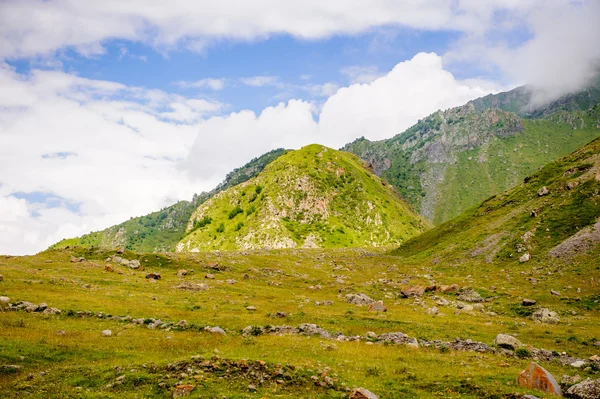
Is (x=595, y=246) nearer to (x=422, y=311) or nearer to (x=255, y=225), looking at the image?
(x=422, y=311)

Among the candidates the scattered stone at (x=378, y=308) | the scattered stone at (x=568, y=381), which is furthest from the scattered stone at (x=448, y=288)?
the scattered stone at (x=568, y=381)

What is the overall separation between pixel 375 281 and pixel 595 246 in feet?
124

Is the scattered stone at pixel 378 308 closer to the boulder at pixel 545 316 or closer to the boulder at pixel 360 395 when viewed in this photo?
the boulder at pixel 545 316

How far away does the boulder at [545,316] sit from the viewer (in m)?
42.1

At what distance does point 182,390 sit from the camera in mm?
18562

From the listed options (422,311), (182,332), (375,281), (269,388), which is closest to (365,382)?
(269,388)

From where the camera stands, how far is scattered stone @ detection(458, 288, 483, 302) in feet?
180

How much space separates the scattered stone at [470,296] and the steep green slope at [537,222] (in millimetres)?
18506

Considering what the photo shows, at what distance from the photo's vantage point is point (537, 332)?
3744 centimetres

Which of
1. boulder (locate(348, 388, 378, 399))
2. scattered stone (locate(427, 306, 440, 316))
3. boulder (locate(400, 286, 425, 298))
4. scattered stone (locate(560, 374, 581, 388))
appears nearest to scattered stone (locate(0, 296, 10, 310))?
boulder (locate(348, 388, 378, 399))

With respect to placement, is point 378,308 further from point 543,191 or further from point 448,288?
point 543,191

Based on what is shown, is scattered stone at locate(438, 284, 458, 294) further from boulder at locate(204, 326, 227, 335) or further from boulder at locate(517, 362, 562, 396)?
boulder at locate(204, 326, 227, 335)

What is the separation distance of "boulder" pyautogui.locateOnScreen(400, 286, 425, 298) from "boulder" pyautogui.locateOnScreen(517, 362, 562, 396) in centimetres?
3846

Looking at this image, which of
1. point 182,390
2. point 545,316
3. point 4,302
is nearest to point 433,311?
point 545,316
